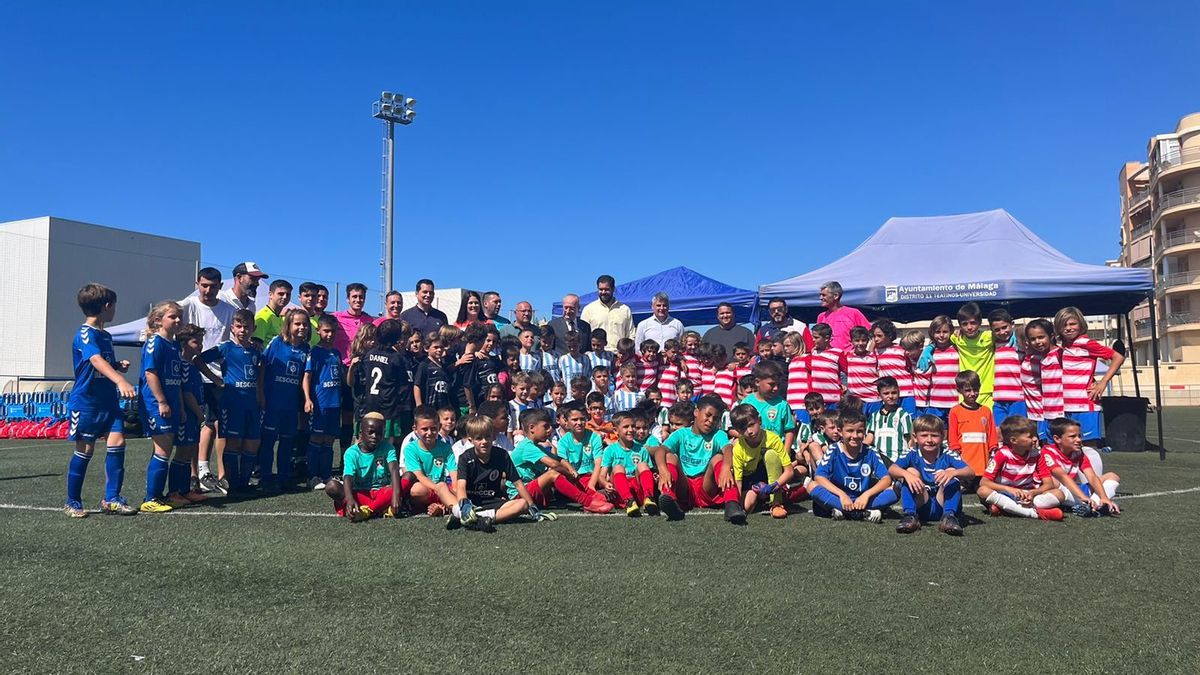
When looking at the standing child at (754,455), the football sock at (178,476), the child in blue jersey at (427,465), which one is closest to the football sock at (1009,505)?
the standing child at (754,455)

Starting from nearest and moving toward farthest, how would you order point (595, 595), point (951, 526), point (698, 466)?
1. point (595, 595)
2. point (951, 526)
3. point (698, 466)

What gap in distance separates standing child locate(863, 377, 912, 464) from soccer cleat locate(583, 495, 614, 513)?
2485 millimetres

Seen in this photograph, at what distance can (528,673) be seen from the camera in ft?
9.05

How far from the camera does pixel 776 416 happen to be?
7031 mm

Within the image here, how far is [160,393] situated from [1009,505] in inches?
254

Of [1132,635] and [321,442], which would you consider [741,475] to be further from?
[321,442]

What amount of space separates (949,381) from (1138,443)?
5.40 meters

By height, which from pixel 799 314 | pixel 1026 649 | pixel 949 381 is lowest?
pixel 1026 649

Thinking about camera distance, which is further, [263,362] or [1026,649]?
[263,362]

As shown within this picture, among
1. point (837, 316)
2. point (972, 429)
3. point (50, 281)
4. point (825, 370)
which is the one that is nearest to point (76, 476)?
point (825, 370)

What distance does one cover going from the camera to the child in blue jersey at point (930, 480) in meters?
5.42

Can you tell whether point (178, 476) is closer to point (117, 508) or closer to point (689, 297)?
point (117, 508)

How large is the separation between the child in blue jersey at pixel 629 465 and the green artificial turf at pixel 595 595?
14.3 inches

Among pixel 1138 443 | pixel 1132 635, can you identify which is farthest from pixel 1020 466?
pixel 1138 443
